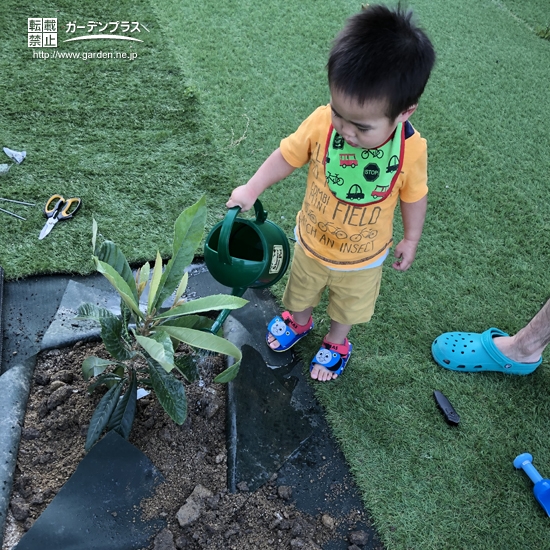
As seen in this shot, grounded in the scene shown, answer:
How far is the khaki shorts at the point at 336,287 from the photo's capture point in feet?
5.54

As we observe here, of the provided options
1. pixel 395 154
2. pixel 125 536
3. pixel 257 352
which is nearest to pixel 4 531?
pixel 125 536

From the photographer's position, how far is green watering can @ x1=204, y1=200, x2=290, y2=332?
1.45 meters

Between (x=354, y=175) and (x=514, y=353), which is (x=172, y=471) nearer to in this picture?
(x=354, y=175)

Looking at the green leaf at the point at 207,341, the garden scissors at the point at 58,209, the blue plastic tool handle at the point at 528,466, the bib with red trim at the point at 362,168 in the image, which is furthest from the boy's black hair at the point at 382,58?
the garden scissors at the point at 58,209

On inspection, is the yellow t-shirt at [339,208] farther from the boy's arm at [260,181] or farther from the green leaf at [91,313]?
the green leaf at [91,313]

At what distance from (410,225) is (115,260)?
0.87m

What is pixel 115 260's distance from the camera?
4.71 ft

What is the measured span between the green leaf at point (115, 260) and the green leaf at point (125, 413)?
27cm

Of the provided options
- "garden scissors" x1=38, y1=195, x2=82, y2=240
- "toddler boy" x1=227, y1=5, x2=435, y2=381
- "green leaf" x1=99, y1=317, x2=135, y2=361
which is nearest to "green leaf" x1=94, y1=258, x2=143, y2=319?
"green leaf" x1=99, y1=317, x2=135, y2=361

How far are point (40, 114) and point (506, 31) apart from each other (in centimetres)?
331

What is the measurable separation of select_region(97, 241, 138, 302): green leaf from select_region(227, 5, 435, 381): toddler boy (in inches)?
14.0

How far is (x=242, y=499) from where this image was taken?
5.10 ft

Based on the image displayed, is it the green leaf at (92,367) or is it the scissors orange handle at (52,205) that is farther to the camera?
the scissors orange handle at (52,205)

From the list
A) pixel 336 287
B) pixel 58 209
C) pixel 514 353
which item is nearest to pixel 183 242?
pixel 336 287
